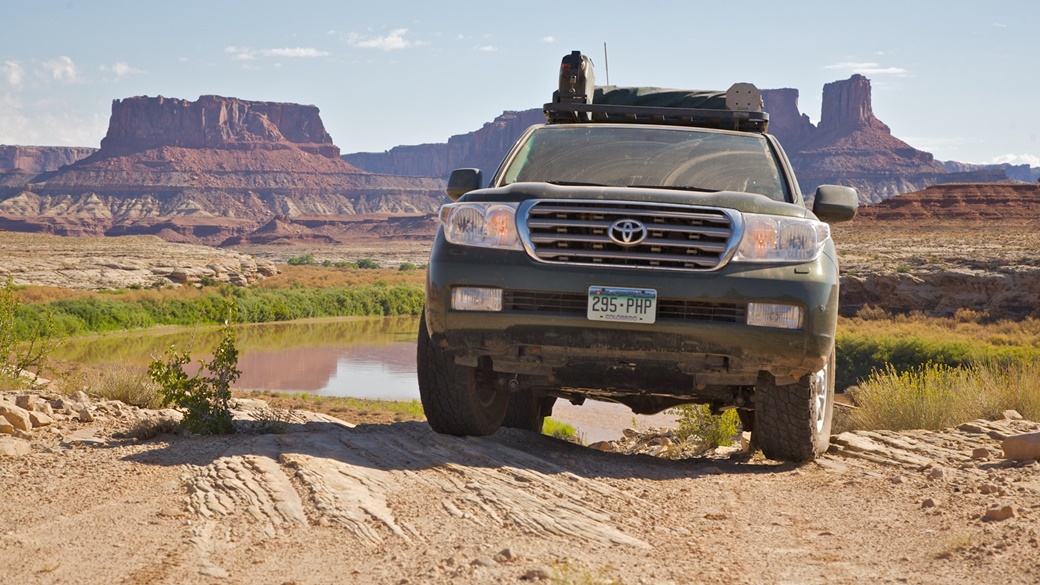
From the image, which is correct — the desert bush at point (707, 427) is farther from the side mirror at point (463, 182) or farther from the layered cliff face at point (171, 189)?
the layered cliff face at point (171, 189)

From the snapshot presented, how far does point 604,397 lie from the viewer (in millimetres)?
7281

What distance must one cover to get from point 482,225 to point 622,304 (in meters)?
0.87

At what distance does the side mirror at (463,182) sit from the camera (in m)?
6.64

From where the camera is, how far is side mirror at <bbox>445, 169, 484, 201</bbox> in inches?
261

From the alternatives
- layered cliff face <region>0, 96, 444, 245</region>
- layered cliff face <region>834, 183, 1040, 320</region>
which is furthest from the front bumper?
layered cliff face <region>0, 96, 444, 245</region>

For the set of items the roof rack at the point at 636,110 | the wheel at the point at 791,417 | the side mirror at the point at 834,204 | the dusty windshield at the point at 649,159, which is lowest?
the wheel at the point at 791,417

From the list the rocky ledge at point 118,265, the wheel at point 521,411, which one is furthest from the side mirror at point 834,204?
the rocky ledge at point 118,265

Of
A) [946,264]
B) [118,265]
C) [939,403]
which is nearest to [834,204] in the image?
[939,403]

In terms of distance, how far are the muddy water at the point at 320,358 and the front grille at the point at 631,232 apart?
13.3 m

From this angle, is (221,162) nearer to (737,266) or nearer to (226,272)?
(226,272)

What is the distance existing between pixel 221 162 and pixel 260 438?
19578 cm

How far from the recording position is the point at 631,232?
5441mm

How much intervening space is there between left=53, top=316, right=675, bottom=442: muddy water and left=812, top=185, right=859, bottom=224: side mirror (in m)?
12.5

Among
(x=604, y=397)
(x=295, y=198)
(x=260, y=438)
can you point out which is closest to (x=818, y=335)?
(x=604, y=397)
